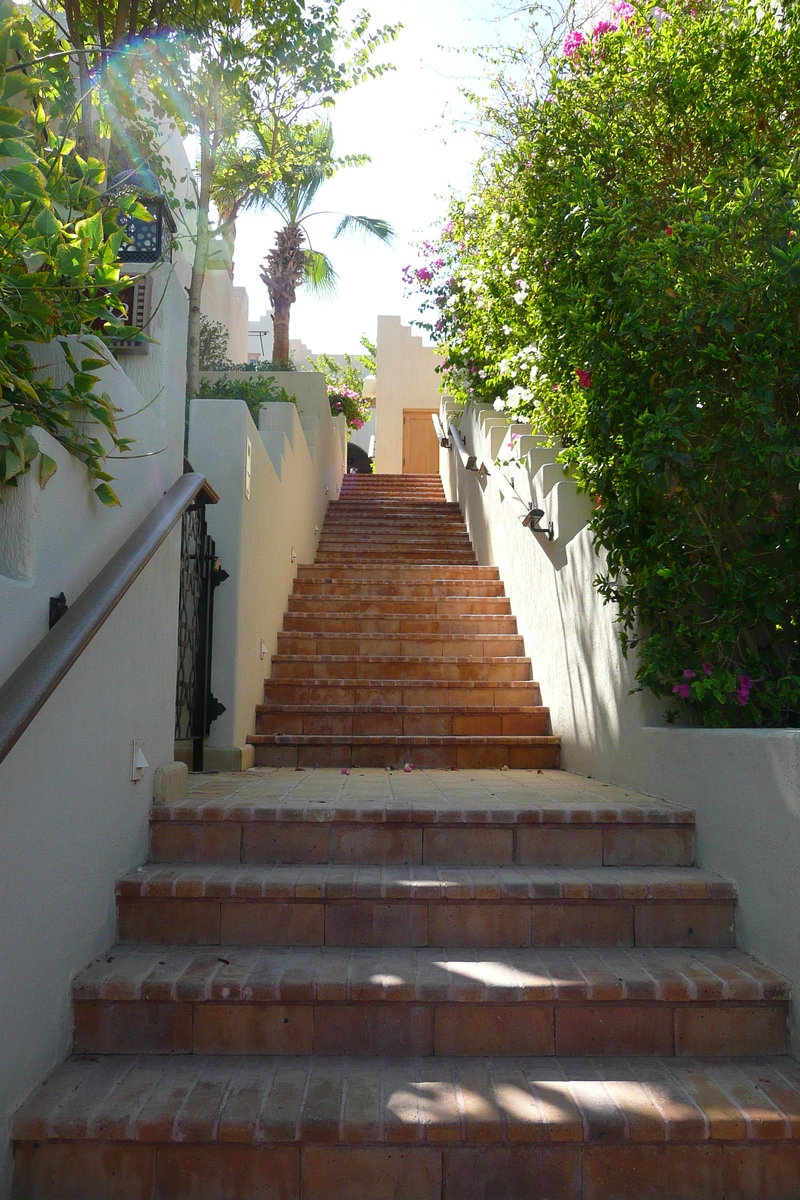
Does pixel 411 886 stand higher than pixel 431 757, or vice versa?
pixel 431 757

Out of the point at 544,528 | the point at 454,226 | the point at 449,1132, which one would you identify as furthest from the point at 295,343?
the point at 449,1132

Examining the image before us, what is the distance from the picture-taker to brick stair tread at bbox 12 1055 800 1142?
2.02 m

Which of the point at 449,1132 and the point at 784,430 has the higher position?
the point at 784,430

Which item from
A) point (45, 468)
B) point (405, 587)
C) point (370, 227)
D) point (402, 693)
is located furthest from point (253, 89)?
point (45, 468)

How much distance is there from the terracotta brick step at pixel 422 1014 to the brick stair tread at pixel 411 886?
0.30m

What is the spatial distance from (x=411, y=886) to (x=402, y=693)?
2406mm

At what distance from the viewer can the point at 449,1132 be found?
203cm

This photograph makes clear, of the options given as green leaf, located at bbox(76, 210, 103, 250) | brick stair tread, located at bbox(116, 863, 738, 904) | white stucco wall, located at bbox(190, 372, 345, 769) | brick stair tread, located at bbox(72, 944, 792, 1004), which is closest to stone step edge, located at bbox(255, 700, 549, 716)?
white stucco wall, located at bbox(190, 372, 345, 769)

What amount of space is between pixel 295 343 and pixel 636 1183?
25.9 m

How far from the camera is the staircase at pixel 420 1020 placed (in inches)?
80.0

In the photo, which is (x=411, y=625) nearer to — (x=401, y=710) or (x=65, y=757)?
(x=401, y=710)

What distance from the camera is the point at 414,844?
10.0 feet

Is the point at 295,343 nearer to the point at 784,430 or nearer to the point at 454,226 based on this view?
the point at 454,226

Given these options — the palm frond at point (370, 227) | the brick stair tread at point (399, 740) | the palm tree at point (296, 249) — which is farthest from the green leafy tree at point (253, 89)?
the brick stair tread at point (399, 740)
